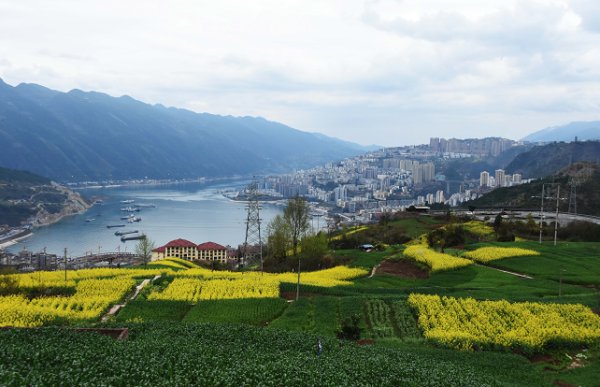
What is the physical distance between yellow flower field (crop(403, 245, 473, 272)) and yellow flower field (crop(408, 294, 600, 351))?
11028 millimetres

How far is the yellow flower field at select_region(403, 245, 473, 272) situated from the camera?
39.0 m

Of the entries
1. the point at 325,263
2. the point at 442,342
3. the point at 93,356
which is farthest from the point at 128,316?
the point at 325,263

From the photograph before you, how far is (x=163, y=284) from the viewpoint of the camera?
3259cm

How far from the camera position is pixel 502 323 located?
23891mm

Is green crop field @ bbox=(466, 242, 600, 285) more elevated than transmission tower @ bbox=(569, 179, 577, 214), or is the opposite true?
transmission tower @ bbox=(569, 179, 577, 214)

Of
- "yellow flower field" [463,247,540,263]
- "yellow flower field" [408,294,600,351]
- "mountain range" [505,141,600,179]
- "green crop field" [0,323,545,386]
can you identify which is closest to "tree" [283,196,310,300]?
"yellow flower field" [463,247,540,263]

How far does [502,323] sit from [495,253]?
2001 cm

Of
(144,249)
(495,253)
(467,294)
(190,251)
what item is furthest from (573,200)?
(144,249)

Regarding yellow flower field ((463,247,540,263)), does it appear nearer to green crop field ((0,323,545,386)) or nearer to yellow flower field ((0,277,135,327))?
green crop field ((0,323,545,386))

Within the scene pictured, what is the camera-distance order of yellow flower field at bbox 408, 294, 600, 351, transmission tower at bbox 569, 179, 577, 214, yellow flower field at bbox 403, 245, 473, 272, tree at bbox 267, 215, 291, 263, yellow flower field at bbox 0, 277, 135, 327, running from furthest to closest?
transmission tower at bbox 569, 179, 577, 214 < tree at bbox 267, 215, 291, 263 < yellow flower field at bbox 403, 245, 473, 272 < yellow flower field at bbox 0, 277, 135, 327 < yellow flower field at bbox 408, 294, 600, 351

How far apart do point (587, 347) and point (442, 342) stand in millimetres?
6234

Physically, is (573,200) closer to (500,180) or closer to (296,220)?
(296,220)

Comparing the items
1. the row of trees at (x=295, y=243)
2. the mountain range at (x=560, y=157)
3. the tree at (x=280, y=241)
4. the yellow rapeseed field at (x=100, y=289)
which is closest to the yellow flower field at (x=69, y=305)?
the yellow rapeseed field at (x=100, y=289)

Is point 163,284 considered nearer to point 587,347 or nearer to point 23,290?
point 23,290
